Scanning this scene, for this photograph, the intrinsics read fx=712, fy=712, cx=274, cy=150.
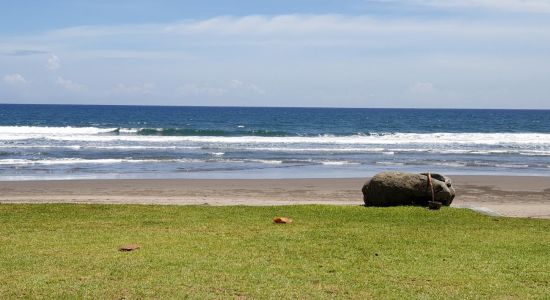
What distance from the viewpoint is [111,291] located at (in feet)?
27.6

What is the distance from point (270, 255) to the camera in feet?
34.8

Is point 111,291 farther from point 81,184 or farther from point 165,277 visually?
point 81,184

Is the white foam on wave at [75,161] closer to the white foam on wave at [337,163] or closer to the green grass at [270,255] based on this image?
the white foam on wave at [337,163]

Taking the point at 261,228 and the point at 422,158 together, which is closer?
the point at 261,228

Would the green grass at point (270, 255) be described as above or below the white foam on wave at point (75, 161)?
above

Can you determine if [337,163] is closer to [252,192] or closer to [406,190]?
[252,192]

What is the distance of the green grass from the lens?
862cm

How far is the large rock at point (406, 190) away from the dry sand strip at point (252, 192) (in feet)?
8.52

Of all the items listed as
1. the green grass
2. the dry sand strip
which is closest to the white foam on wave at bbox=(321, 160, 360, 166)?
the dry sand strip

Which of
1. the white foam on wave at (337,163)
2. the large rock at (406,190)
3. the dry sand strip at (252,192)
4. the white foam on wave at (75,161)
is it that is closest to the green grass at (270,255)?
the large rock at (406,190)

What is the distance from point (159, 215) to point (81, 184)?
11943 mm

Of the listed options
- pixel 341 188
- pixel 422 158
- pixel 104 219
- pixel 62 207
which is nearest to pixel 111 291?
pixel 104 219

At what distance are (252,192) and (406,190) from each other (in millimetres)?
8107

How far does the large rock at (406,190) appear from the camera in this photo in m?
17.3
